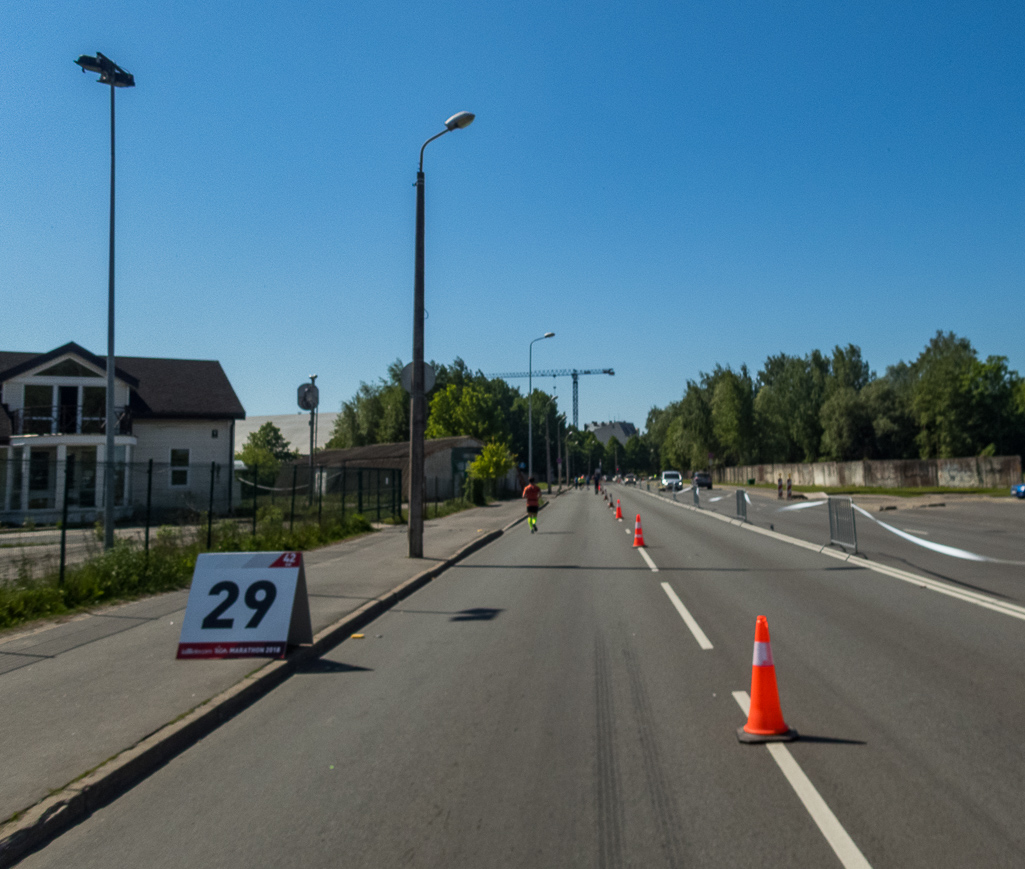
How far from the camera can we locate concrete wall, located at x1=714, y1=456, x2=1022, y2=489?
48812 mm

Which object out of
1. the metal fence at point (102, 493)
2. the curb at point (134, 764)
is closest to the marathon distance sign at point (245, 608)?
the curb at point (134, 764)

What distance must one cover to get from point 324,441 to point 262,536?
348ft

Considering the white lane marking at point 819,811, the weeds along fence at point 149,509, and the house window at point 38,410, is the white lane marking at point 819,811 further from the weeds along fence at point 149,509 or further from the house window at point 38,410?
the house window at point 38,410

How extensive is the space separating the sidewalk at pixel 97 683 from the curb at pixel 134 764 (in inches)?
3.8

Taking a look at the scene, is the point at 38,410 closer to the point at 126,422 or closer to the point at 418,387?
the point at 126,422

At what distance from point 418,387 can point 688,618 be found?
8.42 meters

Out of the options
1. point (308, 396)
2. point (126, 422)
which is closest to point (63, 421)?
point (126, 422)

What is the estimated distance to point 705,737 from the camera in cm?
505

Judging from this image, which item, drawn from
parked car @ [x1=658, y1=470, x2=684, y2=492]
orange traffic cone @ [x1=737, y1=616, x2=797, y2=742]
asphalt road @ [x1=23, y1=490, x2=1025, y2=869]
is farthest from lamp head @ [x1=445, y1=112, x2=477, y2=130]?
parked car @ [x1=658, y1=470, x2=684, y2=492]

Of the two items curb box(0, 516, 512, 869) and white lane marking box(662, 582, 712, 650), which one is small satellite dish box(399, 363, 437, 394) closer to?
white lane marking box(662, 582, 712, 650)

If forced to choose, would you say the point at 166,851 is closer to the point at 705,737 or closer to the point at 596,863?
the point at 596,863

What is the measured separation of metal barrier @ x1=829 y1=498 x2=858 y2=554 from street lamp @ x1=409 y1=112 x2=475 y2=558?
27.7 ft

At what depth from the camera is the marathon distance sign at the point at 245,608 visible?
7.32 metres

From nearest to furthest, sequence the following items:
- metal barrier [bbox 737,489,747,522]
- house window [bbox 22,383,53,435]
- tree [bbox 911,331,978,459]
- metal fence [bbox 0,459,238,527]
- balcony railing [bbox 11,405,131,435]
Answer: metal fence [bbox 0,459,238,527], metal barrier [bbox 737,489,747,522], balcony railing [bbox 11,405,131,435], house window [bbox 22,383,53,435], tree [bbox 911,331,978,459]
